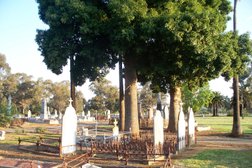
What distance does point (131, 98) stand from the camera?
22.4 meters

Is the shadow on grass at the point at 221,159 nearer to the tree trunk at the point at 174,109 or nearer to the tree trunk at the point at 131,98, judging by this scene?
the tree trunk at the point at 131,98

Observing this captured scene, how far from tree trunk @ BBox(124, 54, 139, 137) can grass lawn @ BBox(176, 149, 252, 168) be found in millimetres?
5939

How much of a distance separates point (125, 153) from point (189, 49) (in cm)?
803

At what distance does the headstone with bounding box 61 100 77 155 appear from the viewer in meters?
15.9

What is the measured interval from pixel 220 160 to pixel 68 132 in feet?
23.4

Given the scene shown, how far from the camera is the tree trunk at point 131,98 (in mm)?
22212

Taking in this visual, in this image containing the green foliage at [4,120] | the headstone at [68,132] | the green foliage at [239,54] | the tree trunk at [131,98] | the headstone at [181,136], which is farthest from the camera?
the green foliage at [4,120]

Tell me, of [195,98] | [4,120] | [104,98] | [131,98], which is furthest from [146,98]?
[131,98]

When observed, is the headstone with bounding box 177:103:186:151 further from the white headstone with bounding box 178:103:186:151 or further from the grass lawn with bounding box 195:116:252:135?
the grass lawn with bounding box 195:116:252:135

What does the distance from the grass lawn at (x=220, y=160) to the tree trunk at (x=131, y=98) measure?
594 centimetres

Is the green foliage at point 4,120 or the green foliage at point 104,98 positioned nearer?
the green foliage at point 4,120

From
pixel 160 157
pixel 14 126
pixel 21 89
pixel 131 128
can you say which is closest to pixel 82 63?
pixel 131 128

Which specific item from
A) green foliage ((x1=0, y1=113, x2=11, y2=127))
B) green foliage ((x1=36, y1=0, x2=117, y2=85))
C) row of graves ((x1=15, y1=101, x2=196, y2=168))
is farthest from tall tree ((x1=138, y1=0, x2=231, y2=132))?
green foliage ((x1=0, y1=113, x2=11, y2=127))

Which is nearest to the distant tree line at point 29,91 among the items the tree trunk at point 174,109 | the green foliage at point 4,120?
the green foliage at point 4,120
